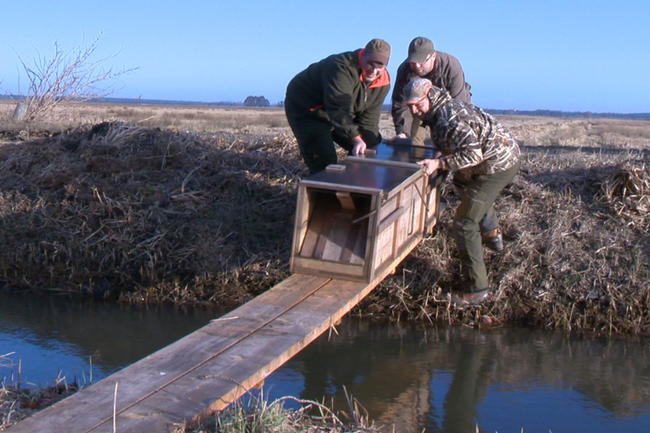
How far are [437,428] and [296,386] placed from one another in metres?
1.27

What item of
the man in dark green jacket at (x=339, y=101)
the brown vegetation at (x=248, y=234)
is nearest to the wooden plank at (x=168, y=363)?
the man in dark green jacket at (x=339, y=101)

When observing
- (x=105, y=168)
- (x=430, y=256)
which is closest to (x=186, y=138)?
(x=105, y=168)

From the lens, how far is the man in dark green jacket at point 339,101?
707cm

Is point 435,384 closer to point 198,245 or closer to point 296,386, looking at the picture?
point 296,386

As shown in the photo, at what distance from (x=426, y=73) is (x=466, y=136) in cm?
164

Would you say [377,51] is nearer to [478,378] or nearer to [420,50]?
[420,50]

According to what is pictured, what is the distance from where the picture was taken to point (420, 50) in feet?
24.6

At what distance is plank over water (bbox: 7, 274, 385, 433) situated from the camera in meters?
3.88

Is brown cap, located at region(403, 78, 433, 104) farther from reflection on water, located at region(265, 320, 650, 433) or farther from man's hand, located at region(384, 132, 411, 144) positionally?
reflection on water, located at region(265, 320, 650, 433)

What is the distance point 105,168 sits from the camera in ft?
32.4

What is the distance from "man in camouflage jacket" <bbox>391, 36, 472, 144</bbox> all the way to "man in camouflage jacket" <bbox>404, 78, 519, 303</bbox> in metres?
1.08

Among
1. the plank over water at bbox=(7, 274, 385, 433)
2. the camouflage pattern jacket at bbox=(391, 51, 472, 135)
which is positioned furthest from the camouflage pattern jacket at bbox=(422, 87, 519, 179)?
the plank over water at bbox=(7, 274, 385, 433)

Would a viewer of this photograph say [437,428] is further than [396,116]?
No

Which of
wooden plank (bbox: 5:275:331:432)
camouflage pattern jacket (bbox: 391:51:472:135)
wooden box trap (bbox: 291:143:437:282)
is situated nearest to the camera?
wooden plank (bbox: 5:275:331:432)
